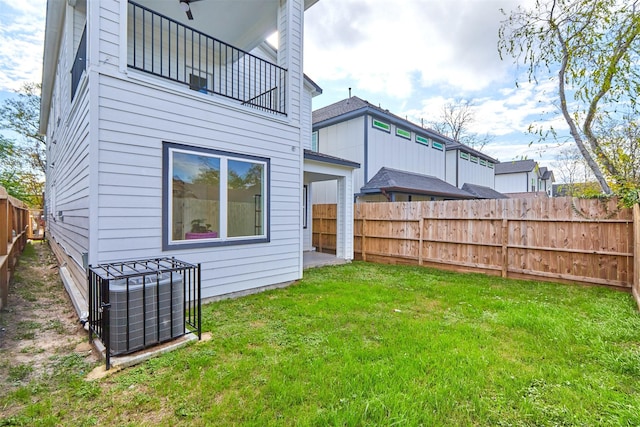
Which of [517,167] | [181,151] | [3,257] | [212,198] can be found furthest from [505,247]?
[517,167]

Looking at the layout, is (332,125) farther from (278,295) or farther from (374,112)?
(278,295)

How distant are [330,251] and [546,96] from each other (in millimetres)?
7258

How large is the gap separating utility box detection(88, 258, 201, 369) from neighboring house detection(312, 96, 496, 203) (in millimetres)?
8717

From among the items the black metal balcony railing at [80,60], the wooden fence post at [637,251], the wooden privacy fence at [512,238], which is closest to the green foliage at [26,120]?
the black metal balcony railing at [80,60]

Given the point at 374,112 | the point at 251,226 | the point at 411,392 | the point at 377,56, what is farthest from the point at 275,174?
the point at 377,56

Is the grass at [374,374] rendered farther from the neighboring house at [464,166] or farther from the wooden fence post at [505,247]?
the neighboring house at [464,166]

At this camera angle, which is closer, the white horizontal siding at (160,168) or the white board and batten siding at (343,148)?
the white horizontal siding at (160,168)

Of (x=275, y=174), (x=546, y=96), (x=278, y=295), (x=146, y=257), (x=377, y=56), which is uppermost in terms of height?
(x=377, y=56)

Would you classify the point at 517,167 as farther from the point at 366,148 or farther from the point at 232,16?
the point at 232,16

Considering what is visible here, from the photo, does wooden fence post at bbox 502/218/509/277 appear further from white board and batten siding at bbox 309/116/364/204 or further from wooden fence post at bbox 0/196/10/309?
wooden fence post at bbox 0/196/10/309

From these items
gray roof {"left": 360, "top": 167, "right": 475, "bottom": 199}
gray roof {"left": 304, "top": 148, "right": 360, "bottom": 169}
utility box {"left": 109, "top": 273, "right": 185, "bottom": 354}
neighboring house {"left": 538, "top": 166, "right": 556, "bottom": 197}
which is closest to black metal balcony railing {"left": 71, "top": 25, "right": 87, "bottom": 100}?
utility box {"left": 109, "top": 273, "right": 185, "bottom": 354}

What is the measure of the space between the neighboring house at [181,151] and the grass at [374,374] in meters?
1.23

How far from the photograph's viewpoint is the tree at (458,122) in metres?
25.8

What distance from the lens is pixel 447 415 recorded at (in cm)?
202
